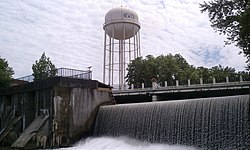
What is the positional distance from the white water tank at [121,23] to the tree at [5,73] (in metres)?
11.7

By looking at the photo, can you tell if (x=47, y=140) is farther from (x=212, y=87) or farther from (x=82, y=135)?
(x=212, y=87)

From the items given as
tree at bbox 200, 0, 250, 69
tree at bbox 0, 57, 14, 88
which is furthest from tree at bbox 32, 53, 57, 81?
tree at bbox 200, 0, 250, 69

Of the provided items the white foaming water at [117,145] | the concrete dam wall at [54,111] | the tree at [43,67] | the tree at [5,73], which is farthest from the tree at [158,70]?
the white foaming water at [117,145]

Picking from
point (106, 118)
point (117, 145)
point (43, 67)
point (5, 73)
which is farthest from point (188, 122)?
point (43, 67)

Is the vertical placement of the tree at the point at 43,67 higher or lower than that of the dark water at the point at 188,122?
higher

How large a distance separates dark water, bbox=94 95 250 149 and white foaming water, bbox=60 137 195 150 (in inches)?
13.7

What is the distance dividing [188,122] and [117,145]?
12.6ft

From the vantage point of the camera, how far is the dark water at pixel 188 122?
12625 mm

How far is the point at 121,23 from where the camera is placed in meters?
35.0

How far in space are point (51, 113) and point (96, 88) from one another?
12.0 feet

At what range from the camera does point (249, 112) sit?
489 inches

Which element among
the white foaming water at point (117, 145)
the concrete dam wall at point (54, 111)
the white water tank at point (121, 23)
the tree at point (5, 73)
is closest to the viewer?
the white foaming water at point (117, 145)

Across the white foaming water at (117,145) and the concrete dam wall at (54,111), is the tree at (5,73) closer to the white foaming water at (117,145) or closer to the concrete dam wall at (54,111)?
the concrete dam wall at (54,111)

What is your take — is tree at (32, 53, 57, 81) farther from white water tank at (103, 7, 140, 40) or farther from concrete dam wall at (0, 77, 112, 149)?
concrete dam wall at (0, 77, 112, 149)
